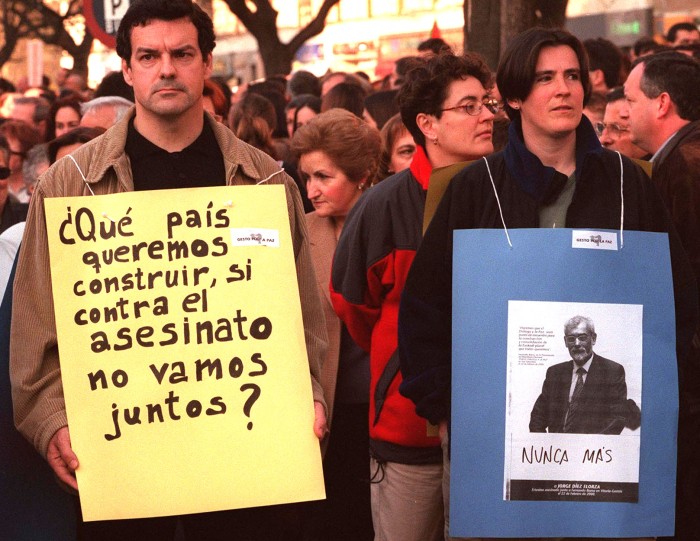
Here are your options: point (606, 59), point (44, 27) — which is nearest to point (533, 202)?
point (606, 59)

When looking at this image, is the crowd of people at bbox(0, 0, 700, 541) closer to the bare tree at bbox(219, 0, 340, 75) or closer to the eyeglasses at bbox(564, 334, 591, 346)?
the eyeglasses at bbox(564, 334, 591, 346)

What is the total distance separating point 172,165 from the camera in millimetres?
3936

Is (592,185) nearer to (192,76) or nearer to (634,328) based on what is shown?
(634,328)

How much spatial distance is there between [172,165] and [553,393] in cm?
132

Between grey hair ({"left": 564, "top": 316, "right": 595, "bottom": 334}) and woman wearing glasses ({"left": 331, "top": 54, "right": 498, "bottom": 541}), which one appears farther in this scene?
woman wearing glasses ({"left": 331, "top": 54, "right": 498, "bottom": 541})

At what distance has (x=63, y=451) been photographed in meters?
3.62

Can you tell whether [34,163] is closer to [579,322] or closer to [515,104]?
[515,104]

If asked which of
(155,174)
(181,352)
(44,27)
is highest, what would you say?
(44,27)

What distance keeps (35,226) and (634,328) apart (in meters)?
1.75

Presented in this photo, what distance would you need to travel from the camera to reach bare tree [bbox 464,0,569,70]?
32.9 ft

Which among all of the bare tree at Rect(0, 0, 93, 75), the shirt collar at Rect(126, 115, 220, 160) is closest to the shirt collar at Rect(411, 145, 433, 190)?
the shirt collar at Rect(126, 115, 220, 160)

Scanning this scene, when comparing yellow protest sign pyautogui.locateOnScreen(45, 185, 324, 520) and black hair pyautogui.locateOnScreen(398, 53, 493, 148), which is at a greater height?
black hair pyautogui.locateOnScreen(398, 53, 493, 148)

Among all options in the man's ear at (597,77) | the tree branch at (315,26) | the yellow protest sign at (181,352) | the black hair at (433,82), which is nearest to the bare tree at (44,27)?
the tree branch at (315,26)

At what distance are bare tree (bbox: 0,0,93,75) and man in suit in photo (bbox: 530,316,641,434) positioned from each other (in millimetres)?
29078
